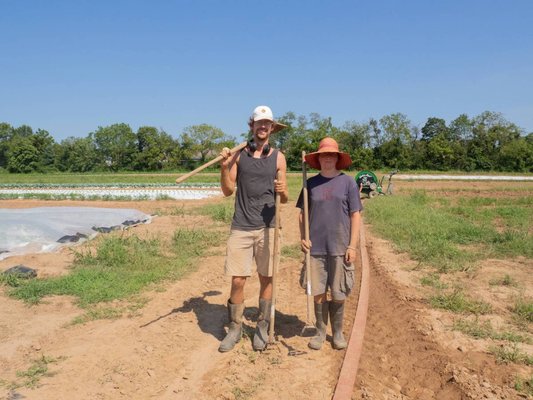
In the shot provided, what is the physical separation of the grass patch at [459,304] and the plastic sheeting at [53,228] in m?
6.06

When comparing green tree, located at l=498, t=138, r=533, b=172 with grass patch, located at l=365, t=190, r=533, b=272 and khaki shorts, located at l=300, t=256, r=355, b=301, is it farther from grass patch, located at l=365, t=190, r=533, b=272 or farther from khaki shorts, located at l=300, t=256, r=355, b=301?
khaki shorts, located at l=300, t=256, r=355, b=301

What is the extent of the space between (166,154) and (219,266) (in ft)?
153

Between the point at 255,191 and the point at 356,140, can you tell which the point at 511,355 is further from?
the point at 356,140

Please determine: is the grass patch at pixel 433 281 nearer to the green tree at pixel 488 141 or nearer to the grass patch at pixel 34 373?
the grass patch at pixel 34 373

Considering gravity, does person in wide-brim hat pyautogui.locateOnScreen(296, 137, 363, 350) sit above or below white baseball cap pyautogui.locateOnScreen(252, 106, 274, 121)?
below

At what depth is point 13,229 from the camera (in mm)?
7555

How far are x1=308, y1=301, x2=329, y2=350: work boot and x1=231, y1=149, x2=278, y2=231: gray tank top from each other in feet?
2.74

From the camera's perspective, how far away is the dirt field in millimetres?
2990

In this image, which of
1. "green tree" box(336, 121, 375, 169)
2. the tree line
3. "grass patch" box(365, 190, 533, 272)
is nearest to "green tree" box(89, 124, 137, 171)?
the tree line

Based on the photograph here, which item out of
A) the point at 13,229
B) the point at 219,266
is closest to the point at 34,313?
the point at 219,266

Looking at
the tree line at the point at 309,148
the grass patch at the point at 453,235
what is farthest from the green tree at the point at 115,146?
the grass patch at the point at 453,235

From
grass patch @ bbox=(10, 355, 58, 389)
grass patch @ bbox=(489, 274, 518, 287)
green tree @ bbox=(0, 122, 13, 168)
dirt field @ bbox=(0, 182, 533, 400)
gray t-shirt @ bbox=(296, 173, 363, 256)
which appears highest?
green tree @ bbox=(0, 122, 13, 168)

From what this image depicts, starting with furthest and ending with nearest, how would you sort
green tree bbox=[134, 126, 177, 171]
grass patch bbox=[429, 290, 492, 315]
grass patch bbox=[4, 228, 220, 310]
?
green tree bbox=[134, 126, 177, 171] < grass patch bbox=[4, 228, 220, 310] < grass patch bbox=[429, 290, 492, 315]

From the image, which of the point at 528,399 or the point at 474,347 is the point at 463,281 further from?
the point at 528,399
